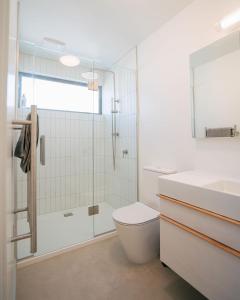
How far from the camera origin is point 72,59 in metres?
2.34

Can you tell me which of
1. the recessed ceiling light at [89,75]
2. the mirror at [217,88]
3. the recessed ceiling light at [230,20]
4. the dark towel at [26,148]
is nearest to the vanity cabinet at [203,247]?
the mirror at [217,88]

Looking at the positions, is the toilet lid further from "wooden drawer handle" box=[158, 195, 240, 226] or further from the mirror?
the mirror

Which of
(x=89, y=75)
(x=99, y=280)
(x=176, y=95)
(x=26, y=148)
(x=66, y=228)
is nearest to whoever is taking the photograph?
(x=26, y=148)

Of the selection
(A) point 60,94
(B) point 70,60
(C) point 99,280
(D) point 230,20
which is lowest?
(C) point 99,280

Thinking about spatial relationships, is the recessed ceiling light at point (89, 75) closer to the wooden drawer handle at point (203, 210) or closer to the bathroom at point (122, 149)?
the bathroom at point (122, 149)

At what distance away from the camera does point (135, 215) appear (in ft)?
5.27

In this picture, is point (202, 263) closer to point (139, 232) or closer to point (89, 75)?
point (139, 232)

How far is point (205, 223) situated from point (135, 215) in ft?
2.36

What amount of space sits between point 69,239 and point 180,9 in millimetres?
2698

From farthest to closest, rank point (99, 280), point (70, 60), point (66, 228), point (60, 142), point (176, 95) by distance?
point (60, 142) → point (70, 60) → point (66, 228) → point (176, 95) → point (99, 280)

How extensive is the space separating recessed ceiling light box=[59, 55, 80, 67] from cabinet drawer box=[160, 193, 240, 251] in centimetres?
216

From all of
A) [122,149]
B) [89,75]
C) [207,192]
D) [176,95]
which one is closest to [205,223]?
[207,192]

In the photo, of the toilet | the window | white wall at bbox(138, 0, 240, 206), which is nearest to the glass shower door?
the window

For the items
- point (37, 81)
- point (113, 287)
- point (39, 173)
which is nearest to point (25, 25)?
point (37, 81)
